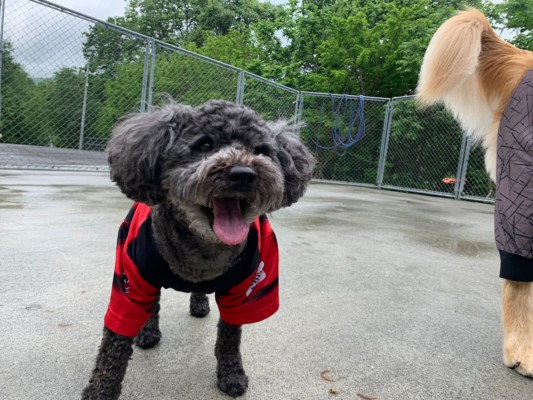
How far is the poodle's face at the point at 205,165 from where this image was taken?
1489mm

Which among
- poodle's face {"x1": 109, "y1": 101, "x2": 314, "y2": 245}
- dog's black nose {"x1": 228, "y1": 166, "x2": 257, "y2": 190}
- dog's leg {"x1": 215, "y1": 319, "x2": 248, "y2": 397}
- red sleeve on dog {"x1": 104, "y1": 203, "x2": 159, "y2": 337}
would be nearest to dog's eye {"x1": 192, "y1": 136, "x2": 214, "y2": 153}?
poodle's face {"x1": 109, "y1": 101, "x2": 314, "y2": 245}

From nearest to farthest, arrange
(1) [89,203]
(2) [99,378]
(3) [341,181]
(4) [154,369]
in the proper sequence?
(2) [99,378] < (4) [154,369] < (1) [89,203] < (3) [341,181]

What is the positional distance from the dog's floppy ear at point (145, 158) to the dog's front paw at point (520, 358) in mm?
1710

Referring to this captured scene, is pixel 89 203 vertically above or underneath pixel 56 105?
underneath

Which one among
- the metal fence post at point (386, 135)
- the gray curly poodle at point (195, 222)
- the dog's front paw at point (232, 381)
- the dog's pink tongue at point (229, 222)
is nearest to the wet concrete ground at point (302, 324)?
the dog's front paw at point (232, 381)

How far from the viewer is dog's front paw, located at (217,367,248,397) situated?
1.62 m

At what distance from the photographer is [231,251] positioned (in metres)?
1.67

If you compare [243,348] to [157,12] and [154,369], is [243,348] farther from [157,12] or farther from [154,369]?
[157,12]

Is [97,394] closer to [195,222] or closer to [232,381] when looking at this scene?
[232,381]


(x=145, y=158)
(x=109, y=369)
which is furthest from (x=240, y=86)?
(x=109, y=369)

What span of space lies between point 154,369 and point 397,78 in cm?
1247

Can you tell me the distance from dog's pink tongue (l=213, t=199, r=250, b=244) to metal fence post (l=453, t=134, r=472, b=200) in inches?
324

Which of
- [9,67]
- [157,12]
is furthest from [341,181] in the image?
[157,12]

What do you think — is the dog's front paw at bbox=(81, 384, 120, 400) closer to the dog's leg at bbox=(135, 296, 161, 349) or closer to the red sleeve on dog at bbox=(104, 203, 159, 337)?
the red sleeve on dog at bbox=(104, 203, 159, 337)
